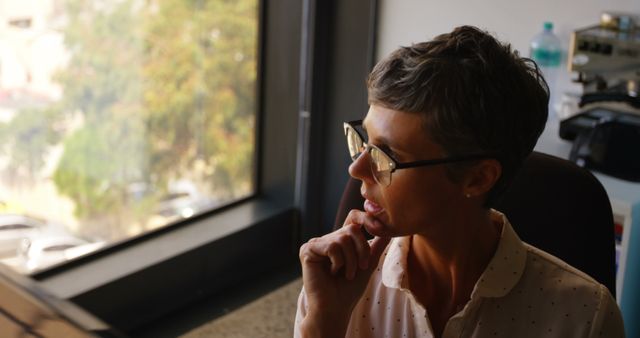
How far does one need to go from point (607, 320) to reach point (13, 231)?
1.80 meters

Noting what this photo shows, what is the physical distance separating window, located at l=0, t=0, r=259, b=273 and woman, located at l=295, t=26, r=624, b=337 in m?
1.40

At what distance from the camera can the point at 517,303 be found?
1354 millimetres

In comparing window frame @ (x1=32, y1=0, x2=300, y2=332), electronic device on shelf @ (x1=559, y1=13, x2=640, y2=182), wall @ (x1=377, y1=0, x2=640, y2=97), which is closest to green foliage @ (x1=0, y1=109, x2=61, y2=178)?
window frame @ (x1=32, y1=0, x2=300, y2=332)

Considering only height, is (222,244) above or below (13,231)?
below

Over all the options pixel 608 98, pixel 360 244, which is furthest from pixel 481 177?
pixel 608 98

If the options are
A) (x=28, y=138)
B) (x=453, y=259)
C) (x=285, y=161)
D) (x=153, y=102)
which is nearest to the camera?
(x=453, y=259)

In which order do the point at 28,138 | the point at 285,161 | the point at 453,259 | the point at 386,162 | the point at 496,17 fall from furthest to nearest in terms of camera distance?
the point at 285,161
the point at 496,17
the point at 28,138
the point at 453,259
the point at 386,162

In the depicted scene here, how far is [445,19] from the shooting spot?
123 inches

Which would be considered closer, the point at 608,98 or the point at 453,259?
the point at 453,259

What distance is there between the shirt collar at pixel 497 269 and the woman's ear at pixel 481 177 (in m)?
0.10

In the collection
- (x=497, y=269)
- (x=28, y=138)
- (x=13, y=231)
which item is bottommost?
(x=13, y=231)

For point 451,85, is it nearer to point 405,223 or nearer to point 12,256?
point 405,223

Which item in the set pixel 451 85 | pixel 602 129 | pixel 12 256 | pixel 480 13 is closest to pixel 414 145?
pixel 451 85

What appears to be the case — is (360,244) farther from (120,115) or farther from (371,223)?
(120,115)
